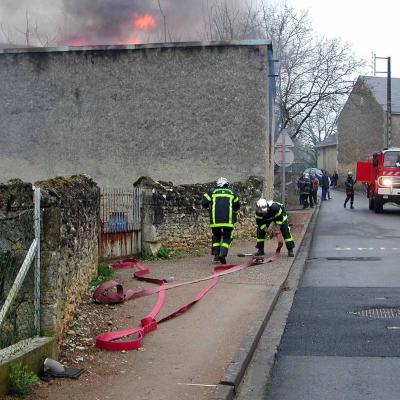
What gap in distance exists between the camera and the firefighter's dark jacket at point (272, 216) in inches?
499

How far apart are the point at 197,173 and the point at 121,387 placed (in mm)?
15150

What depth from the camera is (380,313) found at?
25.9 feet

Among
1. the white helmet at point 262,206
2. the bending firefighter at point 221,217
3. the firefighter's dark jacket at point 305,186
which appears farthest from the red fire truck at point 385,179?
the bending firefighter at point 221,217

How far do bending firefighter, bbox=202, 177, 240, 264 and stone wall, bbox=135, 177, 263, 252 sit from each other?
4.61ft

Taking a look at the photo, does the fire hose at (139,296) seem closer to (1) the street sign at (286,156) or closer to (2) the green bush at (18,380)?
(2) the green bush at (18,380)

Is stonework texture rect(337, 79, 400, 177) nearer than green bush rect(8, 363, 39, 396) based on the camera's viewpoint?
No

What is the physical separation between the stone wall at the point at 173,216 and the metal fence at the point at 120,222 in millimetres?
221

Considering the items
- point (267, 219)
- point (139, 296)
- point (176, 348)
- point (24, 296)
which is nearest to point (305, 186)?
point (267, 219)

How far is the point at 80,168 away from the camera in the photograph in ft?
67.0

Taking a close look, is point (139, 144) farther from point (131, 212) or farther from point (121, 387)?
point (121, 387)

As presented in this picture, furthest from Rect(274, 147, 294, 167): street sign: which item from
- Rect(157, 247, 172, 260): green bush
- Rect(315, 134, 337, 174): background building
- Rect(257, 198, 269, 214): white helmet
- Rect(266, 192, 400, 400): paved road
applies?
Rect(315, 134, 337, 174): background building

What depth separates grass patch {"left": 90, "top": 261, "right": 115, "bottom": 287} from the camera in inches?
363

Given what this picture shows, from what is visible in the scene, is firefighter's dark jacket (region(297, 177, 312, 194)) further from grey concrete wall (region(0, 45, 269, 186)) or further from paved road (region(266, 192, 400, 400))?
paved road (region(266, 192, 400, 400))

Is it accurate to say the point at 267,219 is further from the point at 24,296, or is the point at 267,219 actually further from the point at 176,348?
the point at 24,296
